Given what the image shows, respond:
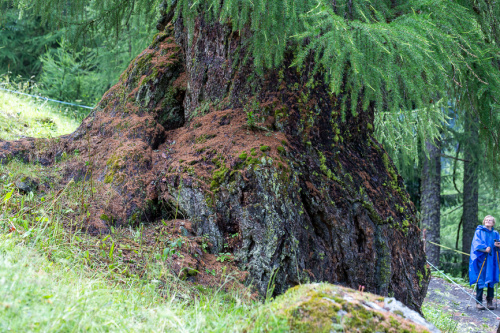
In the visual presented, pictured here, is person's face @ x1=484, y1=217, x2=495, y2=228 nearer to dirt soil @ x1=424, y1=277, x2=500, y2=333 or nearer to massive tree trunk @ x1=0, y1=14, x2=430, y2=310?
dirt soil @ x1=424, y1=277, x2=500, y2=333

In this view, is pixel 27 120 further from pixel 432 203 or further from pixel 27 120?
pixel 432 203

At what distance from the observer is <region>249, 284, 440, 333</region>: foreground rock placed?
80.6 inches

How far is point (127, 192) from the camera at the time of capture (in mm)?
3930

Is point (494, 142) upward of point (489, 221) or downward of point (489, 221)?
upward

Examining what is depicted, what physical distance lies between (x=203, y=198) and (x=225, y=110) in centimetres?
108

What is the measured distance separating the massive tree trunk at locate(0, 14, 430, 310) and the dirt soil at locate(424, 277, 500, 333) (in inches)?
127

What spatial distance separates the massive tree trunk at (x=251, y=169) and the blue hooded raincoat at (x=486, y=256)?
386cm

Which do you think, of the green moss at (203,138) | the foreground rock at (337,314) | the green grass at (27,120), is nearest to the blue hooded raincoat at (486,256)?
the green moss at (203,138)

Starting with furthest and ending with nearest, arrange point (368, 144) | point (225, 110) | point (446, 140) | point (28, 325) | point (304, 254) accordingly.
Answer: point (446, 140) → point (368, 144) → point (225, 110) → point (304, 254) → point (28, 325)

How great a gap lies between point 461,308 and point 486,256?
4.08ft

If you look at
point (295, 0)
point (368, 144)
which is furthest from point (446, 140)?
point (295, 0)

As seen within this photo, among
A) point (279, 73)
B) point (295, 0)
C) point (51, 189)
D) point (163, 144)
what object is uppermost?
point (295, 0)

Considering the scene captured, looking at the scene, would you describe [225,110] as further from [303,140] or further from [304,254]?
[304,254]

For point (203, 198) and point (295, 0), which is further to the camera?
point (203, 198)
